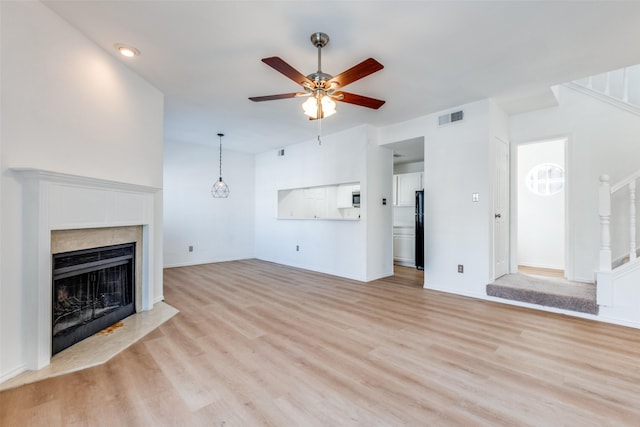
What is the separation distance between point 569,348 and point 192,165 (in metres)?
6.72

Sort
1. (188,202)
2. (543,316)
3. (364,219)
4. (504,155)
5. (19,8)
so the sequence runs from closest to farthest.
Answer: (19,8) → (543,316) → (504,155) → (364,219) → (188,202)

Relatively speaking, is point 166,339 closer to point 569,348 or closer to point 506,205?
point 569,348

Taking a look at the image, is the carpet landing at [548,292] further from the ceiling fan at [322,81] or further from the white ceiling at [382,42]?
the ceiling fan at [322,81]

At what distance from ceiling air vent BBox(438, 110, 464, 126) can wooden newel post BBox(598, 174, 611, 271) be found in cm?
177

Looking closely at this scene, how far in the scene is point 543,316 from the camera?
321 centimetres

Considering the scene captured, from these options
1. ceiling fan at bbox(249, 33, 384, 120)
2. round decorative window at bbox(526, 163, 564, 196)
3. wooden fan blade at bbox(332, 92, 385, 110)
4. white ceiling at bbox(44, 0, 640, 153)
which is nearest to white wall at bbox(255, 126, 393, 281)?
white ceiling at bbox(44, 0, 640, 153)

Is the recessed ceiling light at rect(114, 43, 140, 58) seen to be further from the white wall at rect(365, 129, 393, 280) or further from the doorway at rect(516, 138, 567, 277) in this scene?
the doorway at rect(516, 138, 567, 277)

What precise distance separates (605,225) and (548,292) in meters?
0.96

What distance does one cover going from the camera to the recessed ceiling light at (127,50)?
2.65m

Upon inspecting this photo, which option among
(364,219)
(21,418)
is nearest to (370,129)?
(364,219)

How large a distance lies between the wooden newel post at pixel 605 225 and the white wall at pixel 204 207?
19.2 ft

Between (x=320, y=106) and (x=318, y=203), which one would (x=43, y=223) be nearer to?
(x=320, y=106)

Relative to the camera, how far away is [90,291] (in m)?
2.75

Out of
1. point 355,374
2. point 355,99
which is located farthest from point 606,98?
point 355,374
